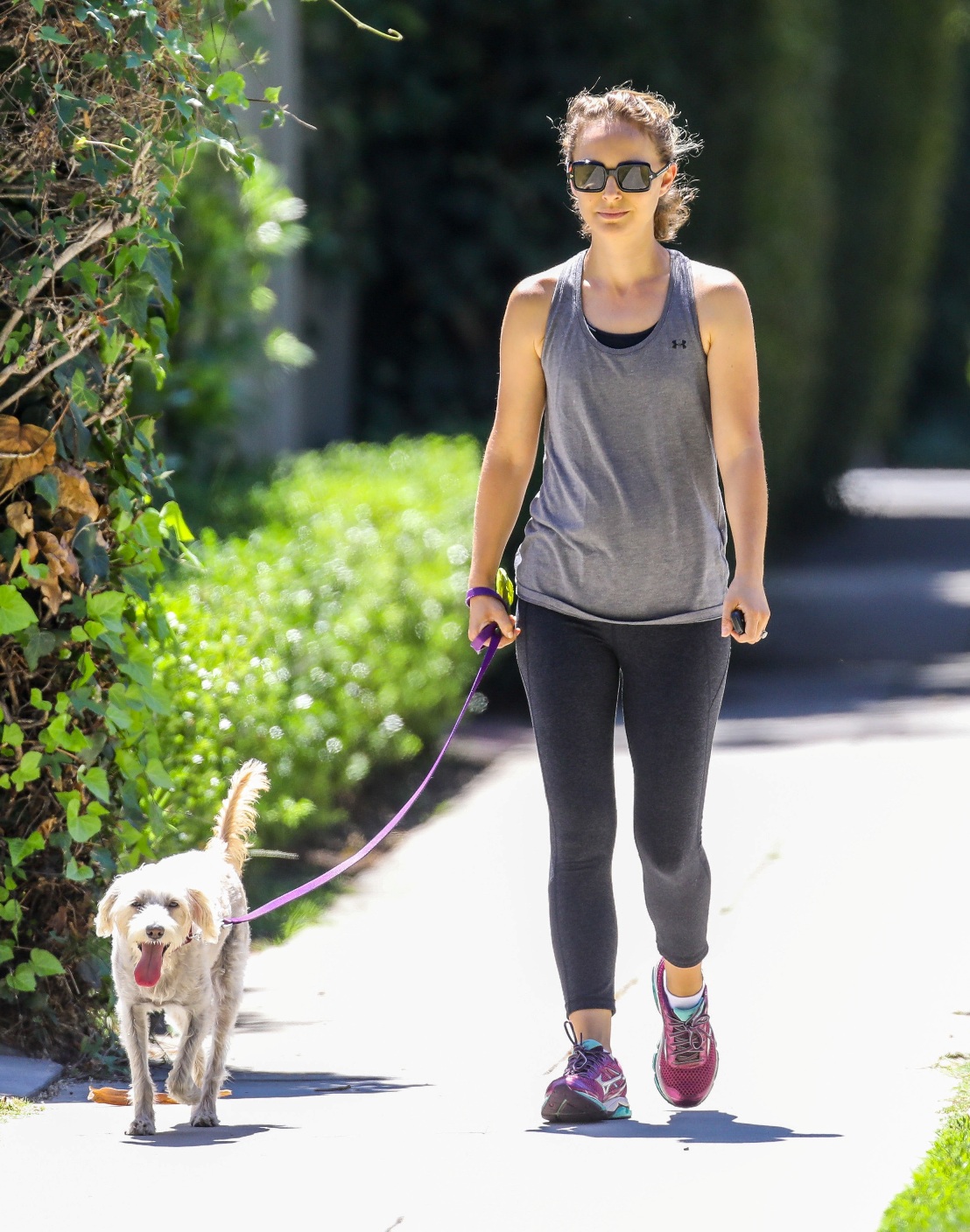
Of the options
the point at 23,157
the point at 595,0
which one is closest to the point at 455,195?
the point at 595,0

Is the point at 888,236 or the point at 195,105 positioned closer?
the point at 195,105

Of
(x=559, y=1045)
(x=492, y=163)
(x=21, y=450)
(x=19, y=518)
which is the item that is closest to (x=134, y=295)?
(x=21, y=450)

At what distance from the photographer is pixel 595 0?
11.0 meters

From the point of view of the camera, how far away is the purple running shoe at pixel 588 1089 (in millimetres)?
3855

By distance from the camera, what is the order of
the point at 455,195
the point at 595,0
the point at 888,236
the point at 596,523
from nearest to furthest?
the point at 596,523
the point at 595,0
the point at 455,195
the point at 888,236

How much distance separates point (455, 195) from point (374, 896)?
636 centimetres

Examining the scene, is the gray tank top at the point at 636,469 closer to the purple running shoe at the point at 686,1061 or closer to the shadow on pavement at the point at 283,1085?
the purple running shoe at the point at 686,1061

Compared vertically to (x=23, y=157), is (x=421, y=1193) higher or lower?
lower

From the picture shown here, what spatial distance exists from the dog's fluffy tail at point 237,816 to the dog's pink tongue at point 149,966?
469 mm

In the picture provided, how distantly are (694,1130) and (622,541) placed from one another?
3.99 ft

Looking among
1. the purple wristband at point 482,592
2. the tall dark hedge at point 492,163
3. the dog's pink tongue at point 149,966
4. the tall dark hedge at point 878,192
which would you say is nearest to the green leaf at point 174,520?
the purple wristband at point 482,592

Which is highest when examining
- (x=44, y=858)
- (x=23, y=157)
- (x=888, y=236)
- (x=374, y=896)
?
(x=888, y=236)

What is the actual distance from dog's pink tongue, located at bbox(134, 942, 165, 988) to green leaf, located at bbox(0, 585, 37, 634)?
83 centimetres

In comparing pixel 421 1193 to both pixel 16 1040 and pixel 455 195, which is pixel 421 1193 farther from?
pixel 455 195
